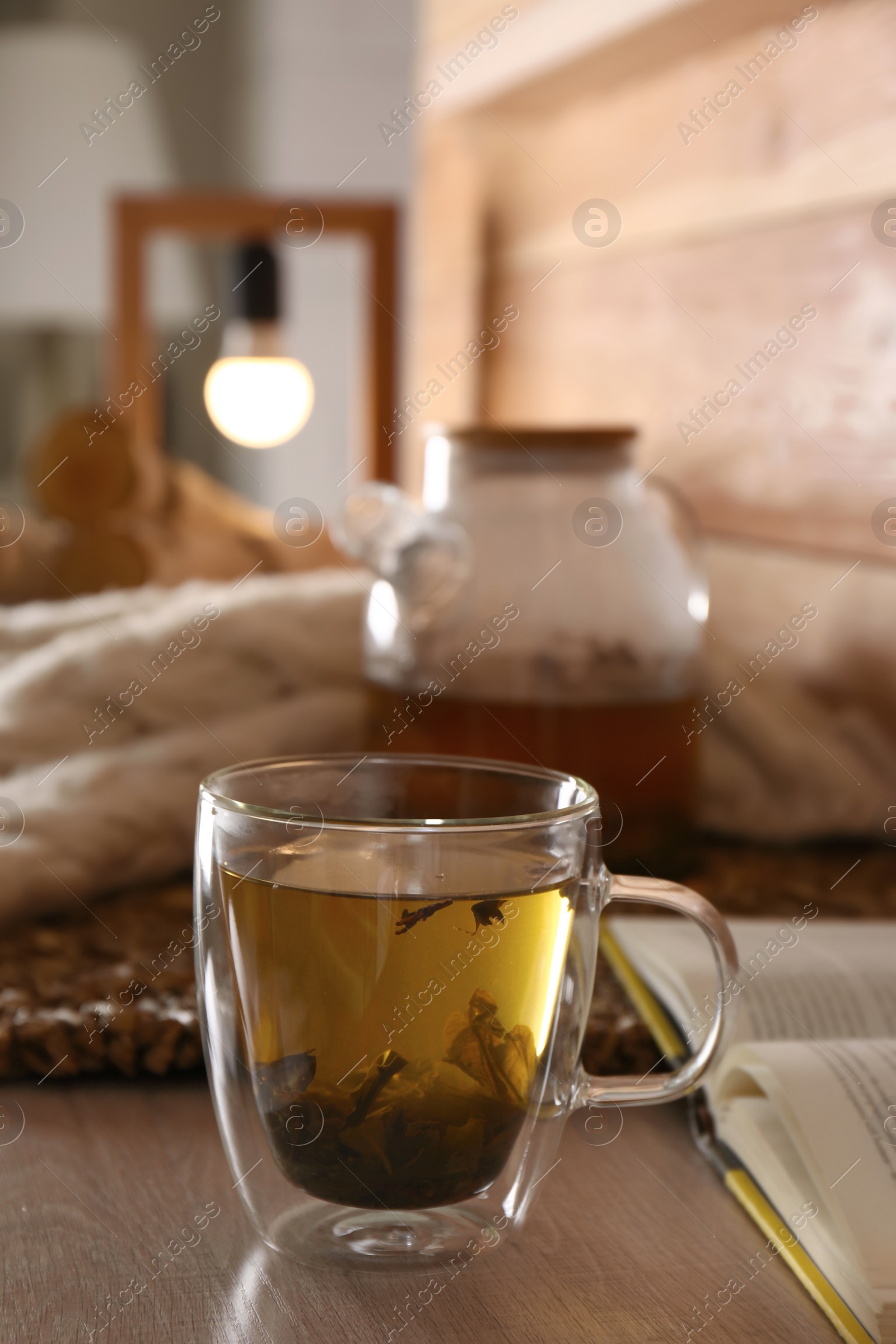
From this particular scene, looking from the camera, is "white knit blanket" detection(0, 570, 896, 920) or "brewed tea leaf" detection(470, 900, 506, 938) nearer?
"brewed tea leaf" detection(470, 900, 506, 938)

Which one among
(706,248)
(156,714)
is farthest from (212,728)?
(706,248)

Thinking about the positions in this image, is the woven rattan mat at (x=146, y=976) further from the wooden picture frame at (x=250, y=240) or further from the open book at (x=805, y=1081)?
the wooden picture frame at (x=250, y=240)

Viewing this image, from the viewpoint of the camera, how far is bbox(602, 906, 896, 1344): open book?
0.38 metres

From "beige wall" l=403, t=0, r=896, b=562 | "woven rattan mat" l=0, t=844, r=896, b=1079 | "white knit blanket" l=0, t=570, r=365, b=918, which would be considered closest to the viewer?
"woven rattan mat" l=0, t=844, r=896, b=1079

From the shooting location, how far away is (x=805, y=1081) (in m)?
0.43

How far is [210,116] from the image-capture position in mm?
3201

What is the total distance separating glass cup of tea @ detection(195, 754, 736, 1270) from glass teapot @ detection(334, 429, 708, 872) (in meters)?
0.32

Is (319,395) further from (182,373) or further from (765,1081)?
(765,1081)

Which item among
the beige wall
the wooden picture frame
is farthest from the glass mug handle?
the wooden picture frame

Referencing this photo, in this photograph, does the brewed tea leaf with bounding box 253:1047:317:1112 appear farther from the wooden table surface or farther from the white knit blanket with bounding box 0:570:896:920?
the white knit blanket with bounding box 0:570:896:920

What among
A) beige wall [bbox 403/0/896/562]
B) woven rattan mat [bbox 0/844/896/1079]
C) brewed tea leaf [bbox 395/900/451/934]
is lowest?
woven rattan mat [bbox 0/844/896/1079]

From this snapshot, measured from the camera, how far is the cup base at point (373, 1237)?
384 mm

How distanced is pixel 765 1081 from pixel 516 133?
1219 millimetres

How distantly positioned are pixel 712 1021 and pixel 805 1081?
40mm
